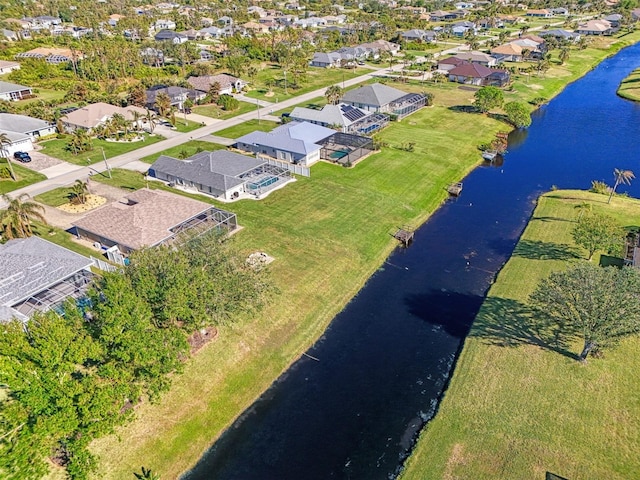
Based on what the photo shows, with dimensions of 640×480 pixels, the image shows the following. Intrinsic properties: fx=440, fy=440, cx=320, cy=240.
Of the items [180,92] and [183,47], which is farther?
[183,47]

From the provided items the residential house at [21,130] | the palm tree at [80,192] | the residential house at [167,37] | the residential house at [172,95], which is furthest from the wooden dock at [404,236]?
the residential house at [167,37]

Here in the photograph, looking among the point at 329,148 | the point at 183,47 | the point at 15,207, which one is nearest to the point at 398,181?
the point at 329,148

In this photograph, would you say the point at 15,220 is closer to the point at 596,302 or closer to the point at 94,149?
the point at 94,149

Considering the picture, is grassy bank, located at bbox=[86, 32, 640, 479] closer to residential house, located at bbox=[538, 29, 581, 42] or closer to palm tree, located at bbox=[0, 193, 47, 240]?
palm tree, located at bbox=[0, 193, 47, 240]

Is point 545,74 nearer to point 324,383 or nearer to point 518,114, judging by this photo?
point 518,114

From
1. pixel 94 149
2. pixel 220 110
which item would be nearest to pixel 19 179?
pixel 94 149

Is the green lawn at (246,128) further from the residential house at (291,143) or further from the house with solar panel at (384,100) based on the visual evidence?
the house with solar panel at (384,100)
